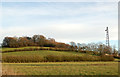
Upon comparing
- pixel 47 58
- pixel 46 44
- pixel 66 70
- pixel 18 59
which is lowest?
pixel 18 59

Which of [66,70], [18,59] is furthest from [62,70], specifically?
[18,59]

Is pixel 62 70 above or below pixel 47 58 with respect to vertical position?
above

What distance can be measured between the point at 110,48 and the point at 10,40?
41.5m

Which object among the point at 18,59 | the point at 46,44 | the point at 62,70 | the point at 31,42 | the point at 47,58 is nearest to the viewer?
the point at 62,70

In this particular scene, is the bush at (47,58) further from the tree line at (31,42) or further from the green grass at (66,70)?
the tree line at (31,42)

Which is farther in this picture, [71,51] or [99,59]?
[71,51]

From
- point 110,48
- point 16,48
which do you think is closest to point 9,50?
point 16,48

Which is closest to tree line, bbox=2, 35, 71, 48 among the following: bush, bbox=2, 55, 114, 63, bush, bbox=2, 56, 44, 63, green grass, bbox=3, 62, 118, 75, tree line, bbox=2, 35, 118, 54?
tree line, bbox=2, 35, 118, 54

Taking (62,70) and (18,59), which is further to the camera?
(18,59)

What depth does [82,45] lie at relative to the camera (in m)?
69.3

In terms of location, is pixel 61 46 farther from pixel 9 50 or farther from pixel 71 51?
pixel 9 50

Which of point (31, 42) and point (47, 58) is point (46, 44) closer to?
point (31, 42)

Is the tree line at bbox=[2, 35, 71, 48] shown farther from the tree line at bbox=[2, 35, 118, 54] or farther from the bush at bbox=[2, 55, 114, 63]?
the bush at bbox=[2, 55, 114, 63]

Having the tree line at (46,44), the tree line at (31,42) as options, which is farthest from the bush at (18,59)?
the tree line at (31,42)
